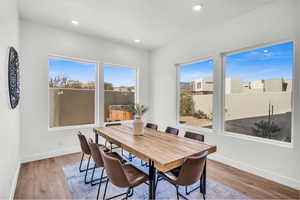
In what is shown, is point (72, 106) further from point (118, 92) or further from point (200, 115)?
point (200, 115)

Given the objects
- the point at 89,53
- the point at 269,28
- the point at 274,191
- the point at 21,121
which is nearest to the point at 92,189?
the point at 21,121

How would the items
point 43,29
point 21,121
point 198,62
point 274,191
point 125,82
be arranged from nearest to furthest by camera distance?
point 274,191 → point 21,121 → point 43,29 → point 198,62 → point 125,82

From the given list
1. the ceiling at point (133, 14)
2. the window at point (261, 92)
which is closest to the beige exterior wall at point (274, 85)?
the window at point (261, 92)

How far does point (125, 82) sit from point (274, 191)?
4156mm

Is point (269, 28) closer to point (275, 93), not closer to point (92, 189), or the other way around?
point (275, 93)

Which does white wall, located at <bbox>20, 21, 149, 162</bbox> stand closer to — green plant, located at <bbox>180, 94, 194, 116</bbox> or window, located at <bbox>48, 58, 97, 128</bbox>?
window, located at <bbox>48, 58, 97, 128</bbox>

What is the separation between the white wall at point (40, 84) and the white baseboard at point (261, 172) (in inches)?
131

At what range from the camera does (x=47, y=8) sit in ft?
9.08

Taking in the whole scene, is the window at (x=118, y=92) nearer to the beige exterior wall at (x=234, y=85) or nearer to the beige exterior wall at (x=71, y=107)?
the beige exterior wall at (x=71, y=107)

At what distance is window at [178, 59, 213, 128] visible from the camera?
3.66m

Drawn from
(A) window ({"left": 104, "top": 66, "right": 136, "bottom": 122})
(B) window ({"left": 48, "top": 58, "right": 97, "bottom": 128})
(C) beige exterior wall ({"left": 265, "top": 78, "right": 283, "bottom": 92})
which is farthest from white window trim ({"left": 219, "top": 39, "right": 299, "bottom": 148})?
(B) window ({"left": 48, "top": 58, "right": 97, "bottom": 128})

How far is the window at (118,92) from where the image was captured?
4398 millimetres

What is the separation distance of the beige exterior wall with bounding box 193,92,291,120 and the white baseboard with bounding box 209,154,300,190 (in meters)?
0.88

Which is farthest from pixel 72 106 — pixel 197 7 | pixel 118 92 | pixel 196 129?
pixel 197 7
